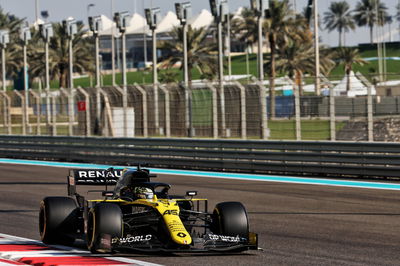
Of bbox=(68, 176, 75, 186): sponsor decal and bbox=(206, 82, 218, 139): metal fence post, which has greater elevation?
bbox=(206, 82, 218, 139): metal fence post

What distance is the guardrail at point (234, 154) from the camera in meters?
21.0

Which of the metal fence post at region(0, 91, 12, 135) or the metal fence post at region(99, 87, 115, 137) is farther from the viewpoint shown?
the metal fence post at region(0, 91, 12, 135)

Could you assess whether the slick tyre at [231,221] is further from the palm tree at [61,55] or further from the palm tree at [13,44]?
the palm tree at [13,44]

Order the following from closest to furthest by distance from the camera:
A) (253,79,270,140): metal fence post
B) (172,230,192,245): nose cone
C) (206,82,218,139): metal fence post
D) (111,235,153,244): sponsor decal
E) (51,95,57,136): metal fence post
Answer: (172,230,192,245): nose cone → (111,235,153,244): sponsor decal → (253,79,270,140): metal fence post → (206,82,218,139): metal fence post → (51,95,57,136): metal fence post

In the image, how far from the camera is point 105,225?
941 cm

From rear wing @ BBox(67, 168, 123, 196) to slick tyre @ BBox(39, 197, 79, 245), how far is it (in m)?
0.91

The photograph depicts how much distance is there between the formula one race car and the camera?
943cm

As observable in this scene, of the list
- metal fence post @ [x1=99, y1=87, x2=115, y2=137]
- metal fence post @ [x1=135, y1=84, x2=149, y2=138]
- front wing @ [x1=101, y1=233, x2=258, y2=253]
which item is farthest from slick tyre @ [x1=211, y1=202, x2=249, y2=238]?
metal fence post @ [x1=99, y1=87, x2=115, y2=137]

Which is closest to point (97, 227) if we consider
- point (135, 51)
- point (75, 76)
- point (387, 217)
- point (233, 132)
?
point (387, 217)

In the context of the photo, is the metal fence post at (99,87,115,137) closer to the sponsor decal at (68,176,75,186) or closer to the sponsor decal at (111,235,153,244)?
the sponsor decal at (68,176,75,186)

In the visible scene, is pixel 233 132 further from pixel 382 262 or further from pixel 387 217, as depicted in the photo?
pixel 382 262

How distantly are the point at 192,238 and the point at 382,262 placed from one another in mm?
1983

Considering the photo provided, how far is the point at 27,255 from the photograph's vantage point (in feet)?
32.4

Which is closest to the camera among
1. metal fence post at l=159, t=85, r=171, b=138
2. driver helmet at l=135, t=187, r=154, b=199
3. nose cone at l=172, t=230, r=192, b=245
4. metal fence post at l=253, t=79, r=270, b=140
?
nose cone at l=172, t=230, r=192, b=245
